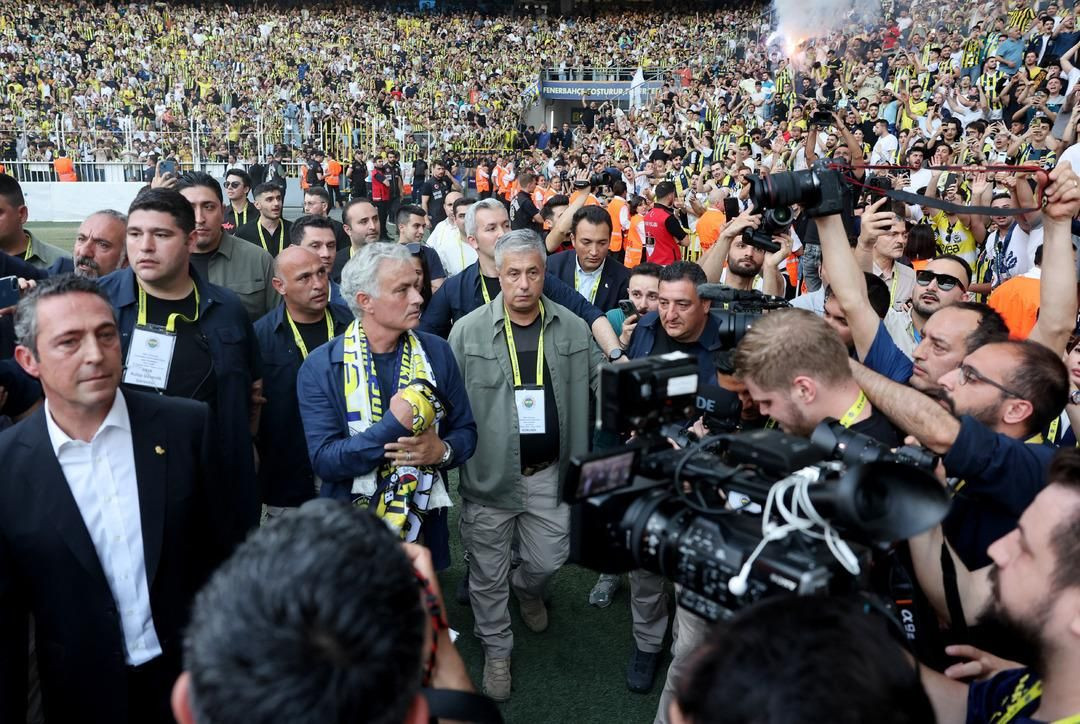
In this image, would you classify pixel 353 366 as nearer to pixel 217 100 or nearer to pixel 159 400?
pixel 159 400

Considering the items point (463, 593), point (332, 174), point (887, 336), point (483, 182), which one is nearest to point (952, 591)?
point (887, 336)

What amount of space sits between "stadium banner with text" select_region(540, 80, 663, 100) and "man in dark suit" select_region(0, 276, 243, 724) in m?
29.9

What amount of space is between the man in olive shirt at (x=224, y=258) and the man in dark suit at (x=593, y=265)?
188 cm

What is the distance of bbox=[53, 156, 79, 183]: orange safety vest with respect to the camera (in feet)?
62.6

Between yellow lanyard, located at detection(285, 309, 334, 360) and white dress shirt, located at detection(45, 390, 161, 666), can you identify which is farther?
yellow lanyard, located at detection(285, 309, 334, 360)

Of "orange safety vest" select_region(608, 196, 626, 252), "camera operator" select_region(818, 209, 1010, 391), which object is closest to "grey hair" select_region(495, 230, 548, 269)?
"camera operator" select_region(818, 209, 1010, 391)

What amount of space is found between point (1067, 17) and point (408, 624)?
15.0m

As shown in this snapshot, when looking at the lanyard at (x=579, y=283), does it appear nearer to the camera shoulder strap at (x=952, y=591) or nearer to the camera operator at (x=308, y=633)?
the camera shoulder strap at (x=952, y=591)

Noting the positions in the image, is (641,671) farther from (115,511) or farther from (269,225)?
Result: (269,225)

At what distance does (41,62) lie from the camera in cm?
2706

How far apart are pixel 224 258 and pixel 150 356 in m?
1.77

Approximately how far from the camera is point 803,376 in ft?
7.04

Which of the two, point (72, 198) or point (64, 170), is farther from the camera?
point (64, 170)

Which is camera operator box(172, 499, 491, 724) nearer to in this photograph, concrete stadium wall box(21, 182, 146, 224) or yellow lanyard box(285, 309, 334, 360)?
yellow lanyard box(285, 309, 334, 360)
